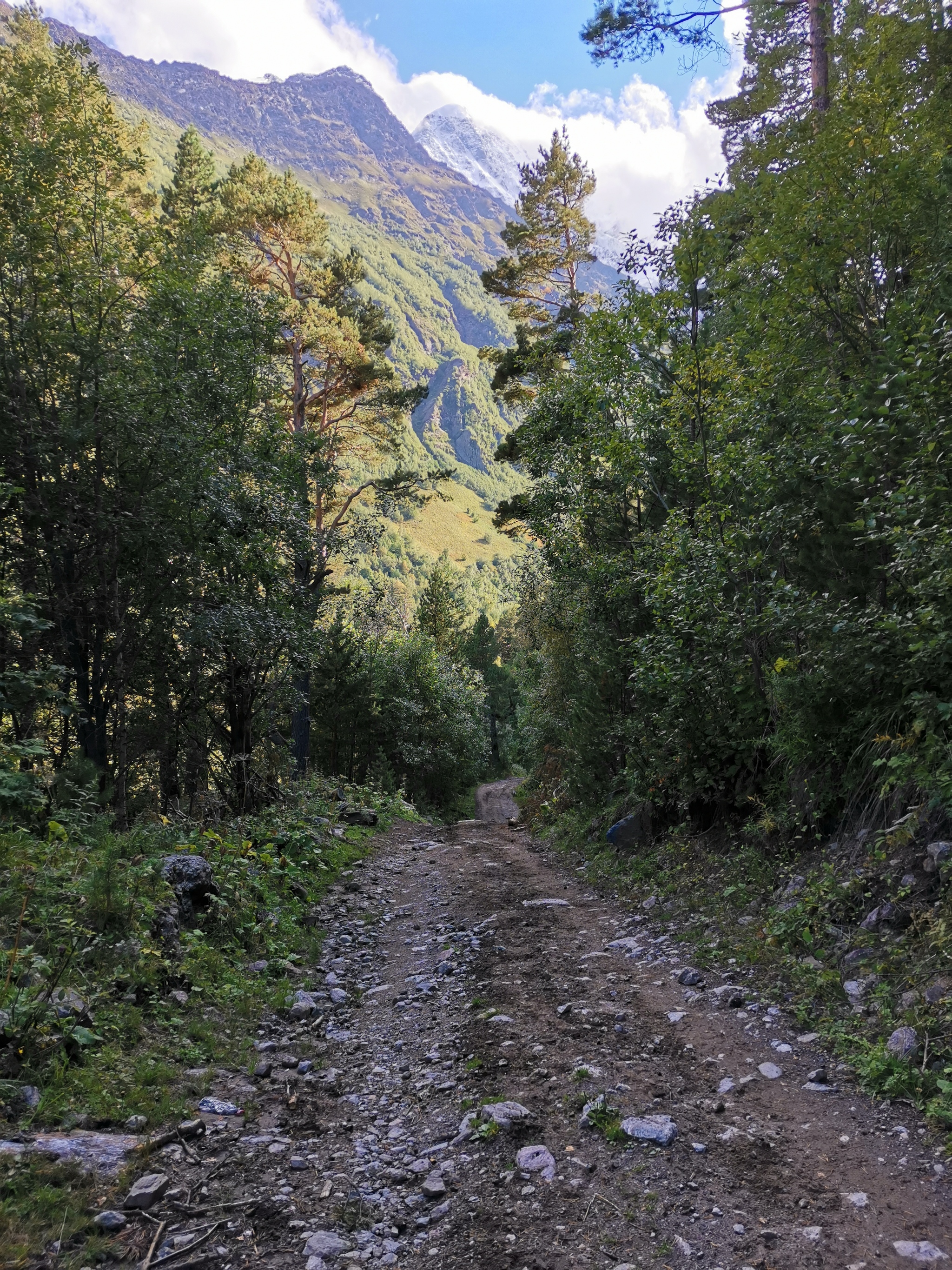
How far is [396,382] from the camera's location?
2764 cm

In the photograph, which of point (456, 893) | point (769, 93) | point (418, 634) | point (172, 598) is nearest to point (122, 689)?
point (172, 598)

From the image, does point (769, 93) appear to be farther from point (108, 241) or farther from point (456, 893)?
point (456, 893)

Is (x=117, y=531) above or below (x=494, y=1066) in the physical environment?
above

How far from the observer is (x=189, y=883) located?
7012 mm

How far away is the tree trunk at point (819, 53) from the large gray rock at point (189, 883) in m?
15.3

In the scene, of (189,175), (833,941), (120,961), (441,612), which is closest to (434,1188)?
(120,961)

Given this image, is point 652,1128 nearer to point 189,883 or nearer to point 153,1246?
point 153,1246

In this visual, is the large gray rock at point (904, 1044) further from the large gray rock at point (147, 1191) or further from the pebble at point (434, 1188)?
the large gray rock at point (147, 1191)

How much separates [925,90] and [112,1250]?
16863mm

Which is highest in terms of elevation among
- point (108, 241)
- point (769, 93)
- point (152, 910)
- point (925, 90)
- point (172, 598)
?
point (769, 93)

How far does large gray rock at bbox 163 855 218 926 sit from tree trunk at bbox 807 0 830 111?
50.0 ft

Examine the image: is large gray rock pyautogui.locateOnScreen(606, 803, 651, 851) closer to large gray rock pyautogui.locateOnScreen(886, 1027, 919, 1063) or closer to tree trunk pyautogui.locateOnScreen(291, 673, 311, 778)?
large gray rock pyautogui.locateOnScreen(886, 1027, 919, 1063)

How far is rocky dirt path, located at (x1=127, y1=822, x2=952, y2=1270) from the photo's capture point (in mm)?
3172

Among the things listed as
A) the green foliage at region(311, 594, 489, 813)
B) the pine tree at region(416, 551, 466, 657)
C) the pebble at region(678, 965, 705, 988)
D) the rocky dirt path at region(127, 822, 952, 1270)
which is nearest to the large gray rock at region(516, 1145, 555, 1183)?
the rocky dirt path at region(127, 822, 952, 1270)
